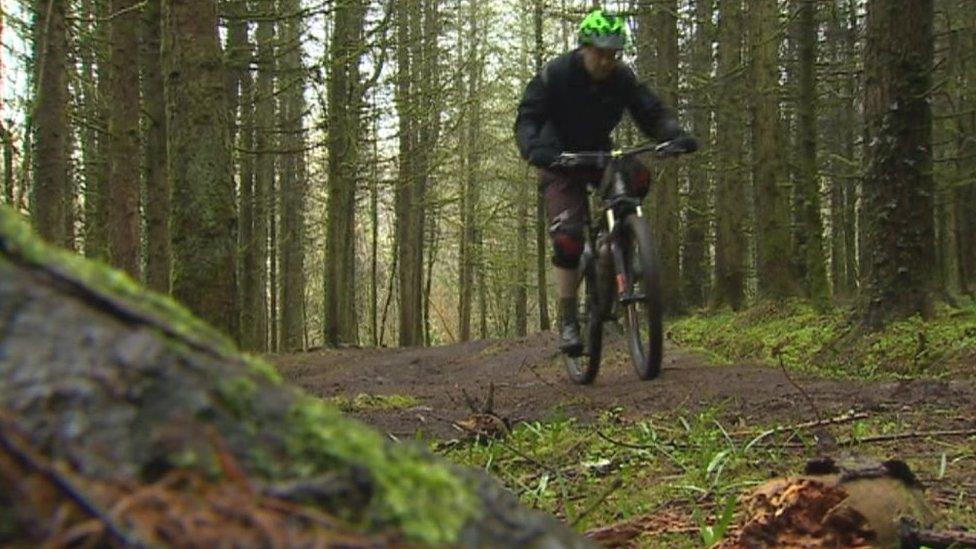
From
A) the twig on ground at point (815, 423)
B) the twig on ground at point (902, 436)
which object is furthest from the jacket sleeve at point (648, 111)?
the twig on ground at point (902, 436)

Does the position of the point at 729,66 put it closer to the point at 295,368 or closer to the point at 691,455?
the point at 295,368

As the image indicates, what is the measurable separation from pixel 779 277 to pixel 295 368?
6.61 m

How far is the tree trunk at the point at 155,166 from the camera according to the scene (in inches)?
375

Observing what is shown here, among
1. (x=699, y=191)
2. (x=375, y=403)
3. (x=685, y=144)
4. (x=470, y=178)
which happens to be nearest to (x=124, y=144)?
(x=375, y=403)

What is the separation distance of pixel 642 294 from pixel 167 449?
460 centimetres

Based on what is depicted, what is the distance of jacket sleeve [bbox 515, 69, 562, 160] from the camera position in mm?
5391

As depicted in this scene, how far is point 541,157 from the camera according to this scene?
5262 millimetres

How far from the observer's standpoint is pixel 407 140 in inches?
989

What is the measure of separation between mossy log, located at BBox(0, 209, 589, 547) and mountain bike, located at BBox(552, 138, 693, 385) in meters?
4.31

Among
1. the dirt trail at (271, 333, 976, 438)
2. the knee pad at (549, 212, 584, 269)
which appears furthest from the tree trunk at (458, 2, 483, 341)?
the knee pad at (549, 212, 584, 269)

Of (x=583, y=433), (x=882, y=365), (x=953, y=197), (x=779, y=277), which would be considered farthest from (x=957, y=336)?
(x=953, y=197)

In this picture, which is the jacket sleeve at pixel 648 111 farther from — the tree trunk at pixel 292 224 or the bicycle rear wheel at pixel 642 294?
the tree trunk at pixel 292 224

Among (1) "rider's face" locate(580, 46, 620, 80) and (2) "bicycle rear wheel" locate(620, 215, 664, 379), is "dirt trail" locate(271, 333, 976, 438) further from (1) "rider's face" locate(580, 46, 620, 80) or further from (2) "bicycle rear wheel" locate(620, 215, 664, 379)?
(1) "rider's face" locate(580, 46, 620, 80)

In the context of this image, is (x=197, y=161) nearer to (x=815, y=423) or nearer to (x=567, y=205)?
(x=567, y=205)
